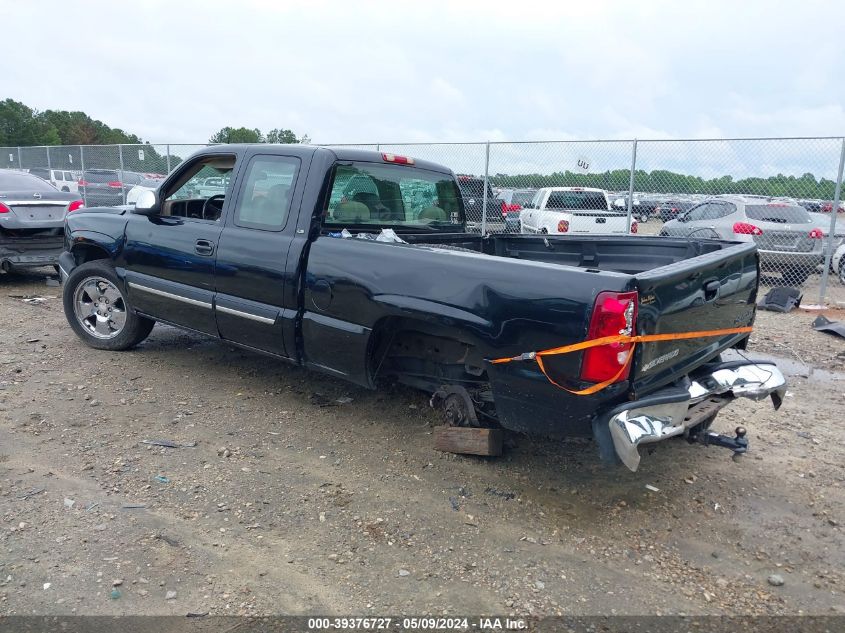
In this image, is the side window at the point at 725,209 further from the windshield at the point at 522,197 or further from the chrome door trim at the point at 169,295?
the chrome door trim at the point at 169,295

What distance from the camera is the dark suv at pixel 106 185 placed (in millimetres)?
17422

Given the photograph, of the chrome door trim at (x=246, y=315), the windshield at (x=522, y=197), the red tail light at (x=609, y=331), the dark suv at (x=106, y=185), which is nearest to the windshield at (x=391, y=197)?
the chrome door trim at (x=246, y=315)

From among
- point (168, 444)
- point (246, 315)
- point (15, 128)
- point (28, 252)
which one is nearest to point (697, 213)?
point (246, 315)

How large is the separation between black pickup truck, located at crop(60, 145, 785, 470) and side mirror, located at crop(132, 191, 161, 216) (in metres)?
0.02

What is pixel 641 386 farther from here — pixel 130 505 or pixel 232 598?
pixel 130 505

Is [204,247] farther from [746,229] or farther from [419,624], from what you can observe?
[746,229]

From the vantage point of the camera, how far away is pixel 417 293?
12.0 ft

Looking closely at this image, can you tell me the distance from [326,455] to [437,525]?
1043 millimetres

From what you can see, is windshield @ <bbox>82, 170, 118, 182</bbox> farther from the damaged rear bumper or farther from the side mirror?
the side mirror

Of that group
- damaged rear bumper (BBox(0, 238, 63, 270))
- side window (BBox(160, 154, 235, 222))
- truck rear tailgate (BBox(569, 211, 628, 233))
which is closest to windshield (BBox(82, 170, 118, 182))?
damaged rear bumper (BBox(0, 238, 63, 270))

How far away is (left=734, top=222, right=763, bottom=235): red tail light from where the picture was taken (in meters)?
11.0

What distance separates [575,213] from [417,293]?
9.17 metres

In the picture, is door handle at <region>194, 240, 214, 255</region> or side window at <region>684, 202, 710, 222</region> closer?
door handle at <region>194, 240, 214, 255</region>

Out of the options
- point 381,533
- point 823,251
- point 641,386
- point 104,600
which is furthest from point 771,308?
point 104,600
